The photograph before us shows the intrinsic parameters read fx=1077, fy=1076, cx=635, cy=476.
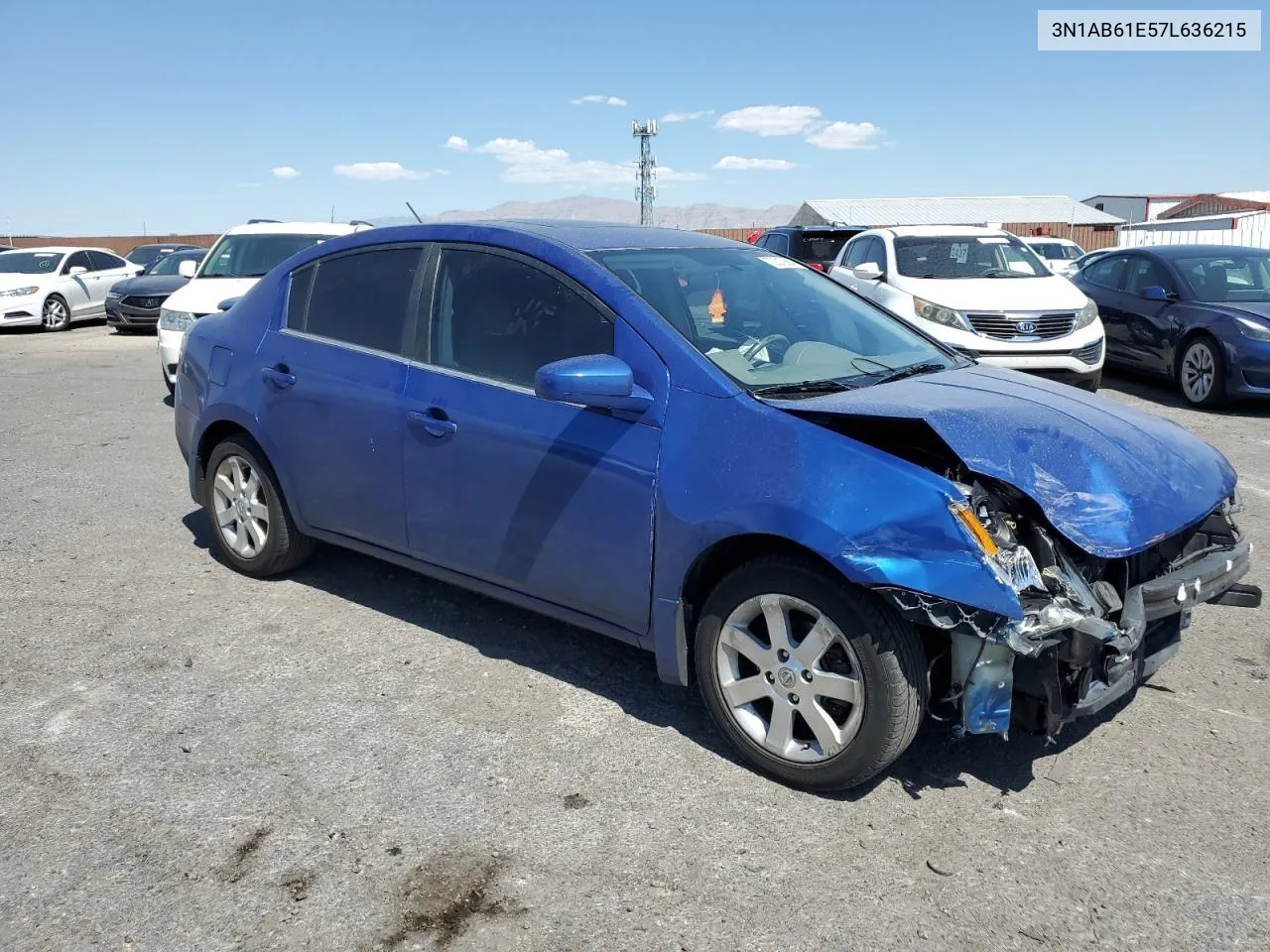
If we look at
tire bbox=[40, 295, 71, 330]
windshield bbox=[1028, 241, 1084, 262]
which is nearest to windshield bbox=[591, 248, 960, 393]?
tire bbox=[40, 295, 71, 330]

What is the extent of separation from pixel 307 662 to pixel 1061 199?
245 ft

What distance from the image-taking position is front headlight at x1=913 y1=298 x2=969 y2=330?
10016mm

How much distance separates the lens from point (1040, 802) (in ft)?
10.8

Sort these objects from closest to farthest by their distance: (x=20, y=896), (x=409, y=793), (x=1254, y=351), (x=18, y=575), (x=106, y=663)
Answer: (x=20, y=896) < (x=409, y=793) < (x=106, y=663) < (x=18, y=575) < (x=1254, y=351)

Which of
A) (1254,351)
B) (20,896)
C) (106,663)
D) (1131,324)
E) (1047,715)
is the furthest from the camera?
(1131,324)

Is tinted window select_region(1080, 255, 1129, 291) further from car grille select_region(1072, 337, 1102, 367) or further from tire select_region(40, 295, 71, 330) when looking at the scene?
tire select_region(40, 295, 71, 330)

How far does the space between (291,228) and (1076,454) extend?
10.3m

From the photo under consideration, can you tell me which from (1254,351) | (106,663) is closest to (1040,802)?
(106,663)

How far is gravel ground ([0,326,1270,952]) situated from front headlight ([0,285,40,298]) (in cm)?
1645

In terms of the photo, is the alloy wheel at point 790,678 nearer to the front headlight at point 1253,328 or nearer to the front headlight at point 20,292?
the front headlight at point 1253,328

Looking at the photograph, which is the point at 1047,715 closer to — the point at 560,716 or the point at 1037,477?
the point at 1037,477

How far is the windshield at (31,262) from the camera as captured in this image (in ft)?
64.5

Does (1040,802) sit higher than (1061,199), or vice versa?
(1061,199)

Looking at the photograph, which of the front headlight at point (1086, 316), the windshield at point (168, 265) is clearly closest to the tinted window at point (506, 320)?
the front headlight at point (1086, 316)
